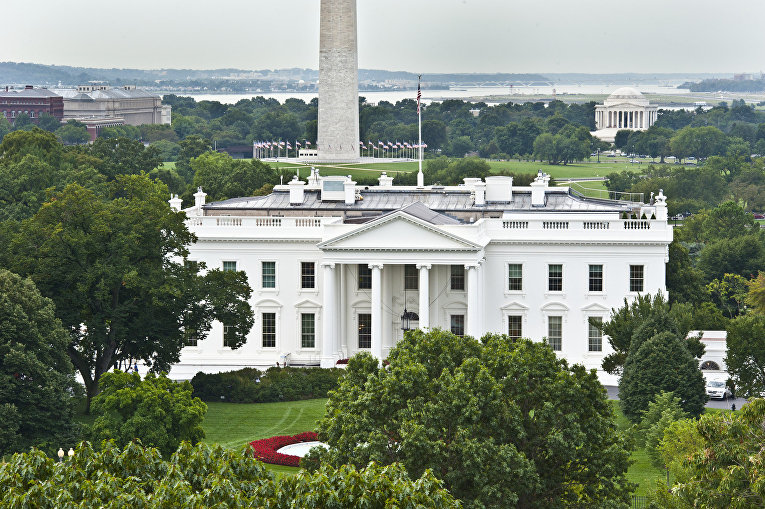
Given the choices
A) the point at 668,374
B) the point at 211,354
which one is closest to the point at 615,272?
the point at 668,374

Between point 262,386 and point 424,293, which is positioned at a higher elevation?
point 424,293

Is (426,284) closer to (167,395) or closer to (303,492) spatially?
(167,395)

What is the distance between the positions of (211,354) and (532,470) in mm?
41628

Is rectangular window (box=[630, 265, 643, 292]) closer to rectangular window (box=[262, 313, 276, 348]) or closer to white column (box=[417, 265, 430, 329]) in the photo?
white column (box=[417, 265, 430, 329])

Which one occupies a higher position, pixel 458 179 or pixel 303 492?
pixel 458 179

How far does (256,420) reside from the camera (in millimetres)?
73375

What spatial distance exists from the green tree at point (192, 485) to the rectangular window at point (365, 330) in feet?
152

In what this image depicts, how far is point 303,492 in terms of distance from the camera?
131 ft

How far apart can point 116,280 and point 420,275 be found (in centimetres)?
1872

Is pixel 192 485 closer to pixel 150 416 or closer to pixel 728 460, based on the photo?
pixel 728 460

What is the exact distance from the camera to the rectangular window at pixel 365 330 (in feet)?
292

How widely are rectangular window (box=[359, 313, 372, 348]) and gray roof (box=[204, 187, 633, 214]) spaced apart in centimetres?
647

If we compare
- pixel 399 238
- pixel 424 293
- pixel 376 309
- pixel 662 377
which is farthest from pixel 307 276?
pixel 662 377

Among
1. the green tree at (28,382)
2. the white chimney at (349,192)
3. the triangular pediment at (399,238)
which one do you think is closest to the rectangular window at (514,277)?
the triangular pediment at (399,238)
